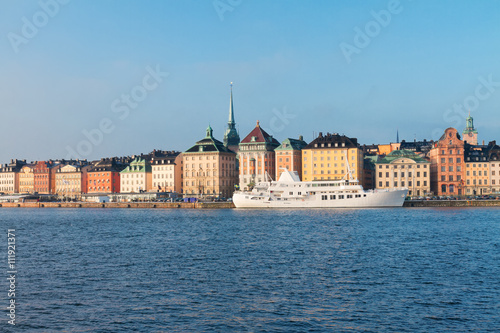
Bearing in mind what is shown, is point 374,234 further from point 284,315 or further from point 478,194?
point 478,194

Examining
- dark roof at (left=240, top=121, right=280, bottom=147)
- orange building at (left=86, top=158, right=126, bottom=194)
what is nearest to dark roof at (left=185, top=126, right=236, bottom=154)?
dark roof at (left=240, top=121, right=280, bottom=147)

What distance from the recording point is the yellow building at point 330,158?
14462 centimetres

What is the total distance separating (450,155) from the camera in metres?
144

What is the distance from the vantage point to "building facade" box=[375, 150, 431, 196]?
476 ft

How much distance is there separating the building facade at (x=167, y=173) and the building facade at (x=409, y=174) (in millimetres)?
59016

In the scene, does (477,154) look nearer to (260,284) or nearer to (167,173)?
(167,173)

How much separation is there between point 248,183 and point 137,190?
133 feet

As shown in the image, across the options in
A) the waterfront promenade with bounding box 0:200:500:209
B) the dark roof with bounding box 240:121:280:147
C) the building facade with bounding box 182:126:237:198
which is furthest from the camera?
the building facade with bounding box 182:126:237:198

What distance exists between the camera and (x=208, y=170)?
531 feet

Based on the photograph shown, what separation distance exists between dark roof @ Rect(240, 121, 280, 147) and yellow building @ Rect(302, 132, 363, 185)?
14.5m

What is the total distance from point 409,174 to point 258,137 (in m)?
39.8

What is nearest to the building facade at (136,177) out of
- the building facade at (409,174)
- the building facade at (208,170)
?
the building facade at (208,170)

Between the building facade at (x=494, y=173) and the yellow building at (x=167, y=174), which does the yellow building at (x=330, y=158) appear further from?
the yellow building at (x=167, y=174)

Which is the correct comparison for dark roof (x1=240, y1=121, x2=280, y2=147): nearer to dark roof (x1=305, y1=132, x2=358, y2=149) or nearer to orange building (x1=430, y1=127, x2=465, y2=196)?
dark roof (x1=305, y1=132, x2=358, y2=149)
